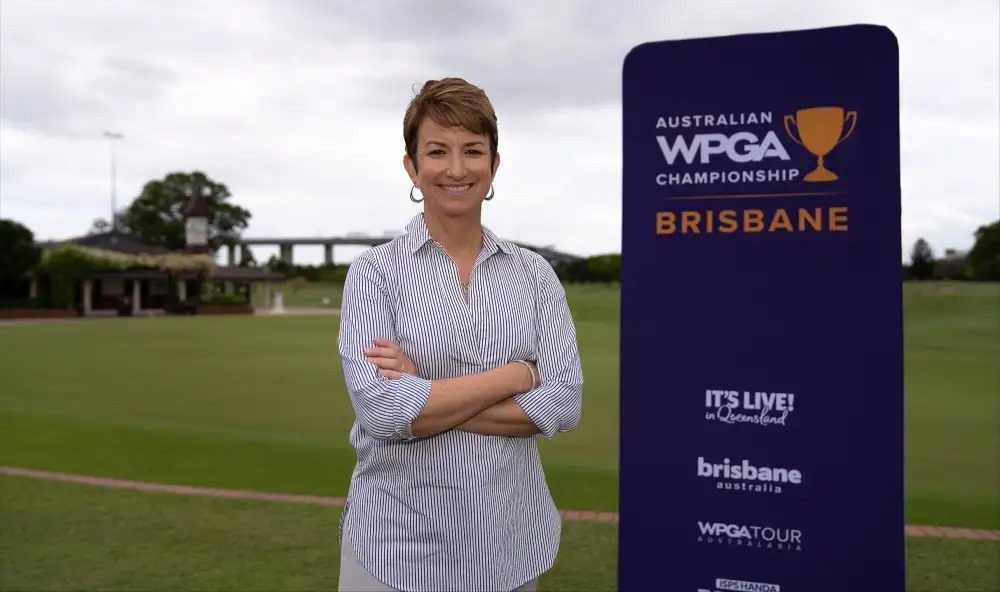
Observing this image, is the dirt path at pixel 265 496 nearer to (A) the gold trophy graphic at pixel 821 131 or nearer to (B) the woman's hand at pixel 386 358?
(A) the gold trophy graphic at pixel 821 131

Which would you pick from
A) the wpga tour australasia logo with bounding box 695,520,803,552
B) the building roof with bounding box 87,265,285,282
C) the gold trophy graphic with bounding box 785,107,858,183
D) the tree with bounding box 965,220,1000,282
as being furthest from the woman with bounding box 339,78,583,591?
the building roof with bounding box 87,265,285,282

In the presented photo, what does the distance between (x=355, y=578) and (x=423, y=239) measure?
2.56ft

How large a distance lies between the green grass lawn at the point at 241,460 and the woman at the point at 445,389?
887mm

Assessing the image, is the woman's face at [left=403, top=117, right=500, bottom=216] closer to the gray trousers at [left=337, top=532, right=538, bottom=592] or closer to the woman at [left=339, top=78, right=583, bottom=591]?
the woman at [left=339, top=78, right=583, bottom=591]

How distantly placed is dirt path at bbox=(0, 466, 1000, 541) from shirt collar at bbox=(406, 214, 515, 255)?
3080 mm

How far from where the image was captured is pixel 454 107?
68.6 inches

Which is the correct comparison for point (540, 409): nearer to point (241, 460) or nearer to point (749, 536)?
point (749, 536)

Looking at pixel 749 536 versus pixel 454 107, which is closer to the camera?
pixel 454 107

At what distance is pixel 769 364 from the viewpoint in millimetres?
2459

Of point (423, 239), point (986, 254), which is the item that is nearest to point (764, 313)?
point (423, 239)

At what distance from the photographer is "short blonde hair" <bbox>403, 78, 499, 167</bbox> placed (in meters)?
1.74

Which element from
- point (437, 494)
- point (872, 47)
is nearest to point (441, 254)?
point (437, 494)

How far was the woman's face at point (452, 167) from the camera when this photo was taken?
1.77 m

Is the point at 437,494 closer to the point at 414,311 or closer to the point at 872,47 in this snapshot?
the point at 414,311
